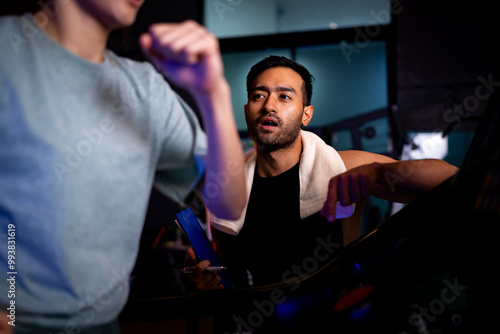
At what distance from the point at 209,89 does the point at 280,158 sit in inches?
30.2

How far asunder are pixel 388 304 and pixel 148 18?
3.06m

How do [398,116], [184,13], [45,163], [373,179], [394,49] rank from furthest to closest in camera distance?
[184,13], [394,49], [398,116], [373,179], [45,163]

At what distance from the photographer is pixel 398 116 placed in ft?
7.99

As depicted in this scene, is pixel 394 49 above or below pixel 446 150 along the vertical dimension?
above

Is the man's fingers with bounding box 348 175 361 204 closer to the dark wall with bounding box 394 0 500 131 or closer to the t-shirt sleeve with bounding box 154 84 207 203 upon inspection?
the t-shirt sleeve with bounding box 154 84 207 203

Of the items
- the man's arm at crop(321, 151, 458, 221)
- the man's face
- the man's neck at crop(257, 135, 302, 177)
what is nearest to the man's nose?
the man's face

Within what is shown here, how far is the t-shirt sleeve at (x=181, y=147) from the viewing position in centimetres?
44

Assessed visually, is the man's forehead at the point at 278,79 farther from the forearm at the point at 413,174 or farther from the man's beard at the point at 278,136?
the forearm at the point at 413,174

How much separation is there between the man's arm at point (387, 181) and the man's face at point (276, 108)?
0.35 metres

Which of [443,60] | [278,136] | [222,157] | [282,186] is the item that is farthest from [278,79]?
[443,60]

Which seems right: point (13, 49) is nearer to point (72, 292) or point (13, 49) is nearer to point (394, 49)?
point (72, 292)

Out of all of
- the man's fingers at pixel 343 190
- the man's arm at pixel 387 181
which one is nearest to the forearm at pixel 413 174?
the man's arm at pixel 387 181

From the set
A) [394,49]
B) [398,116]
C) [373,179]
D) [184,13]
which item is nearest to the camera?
[373,179]

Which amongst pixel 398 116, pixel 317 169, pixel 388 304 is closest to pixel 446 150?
pixel 398 116
